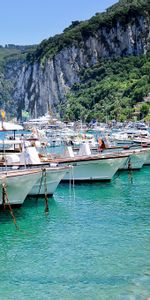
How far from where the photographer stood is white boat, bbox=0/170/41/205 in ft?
97.2

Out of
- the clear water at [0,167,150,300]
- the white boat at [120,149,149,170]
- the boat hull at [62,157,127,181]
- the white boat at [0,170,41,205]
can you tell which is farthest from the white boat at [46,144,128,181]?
the white boat at [0,170,41,205]

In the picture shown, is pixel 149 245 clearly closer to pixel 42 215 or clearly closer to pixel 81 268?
pixel 81 268

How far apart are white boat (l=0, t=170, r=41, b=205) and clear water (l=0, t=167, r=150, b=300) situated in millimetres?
899

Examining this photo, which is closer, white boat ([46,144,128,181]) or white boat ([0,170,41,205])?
white boat ([0,170,41,205])

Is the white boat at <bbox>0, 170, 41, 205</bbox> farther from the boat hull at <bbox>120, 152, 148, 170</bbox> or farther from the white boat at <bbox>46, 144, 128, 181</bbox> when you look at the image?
the boat hull at <bbox>120, 152, 148, 170</bbox>

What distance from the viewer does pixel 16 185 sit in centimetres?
3042

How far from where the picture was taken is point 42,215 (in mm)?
30734

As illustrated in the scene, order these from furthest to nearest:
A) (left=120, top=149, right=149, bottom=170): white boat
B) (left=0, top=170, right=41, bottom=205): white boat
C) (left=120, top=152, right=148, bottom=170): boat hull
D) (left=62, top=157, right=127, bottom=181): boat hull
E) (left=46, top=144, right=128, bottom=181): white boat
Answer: (left=120, top=152, right=148, bottom=170): boat hull, (left=120, top=149, right=149, bottom=170): white boat, (left=62, top=157, right=127, bottom=181): boat hull, (left=46, top=144, right=128, bottom=181): white boat, (left=0, top=170, right=41, bottom=205): white boat

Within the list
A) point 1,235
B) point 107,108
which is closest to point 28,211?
point 1,235

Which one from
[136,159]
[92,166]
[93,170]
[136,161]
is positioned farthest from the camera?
[136,161]

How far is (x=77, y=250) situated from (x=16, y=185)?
852 cm

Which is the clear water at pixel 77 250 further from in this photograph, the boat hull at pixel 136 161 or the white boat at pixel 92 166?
the boat hull at pixel 136 161

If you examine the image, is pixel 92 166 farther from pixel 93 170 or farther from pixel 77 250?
pixel 77 250

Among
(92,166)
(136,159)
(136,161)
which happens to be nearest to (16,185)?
(92,166)
